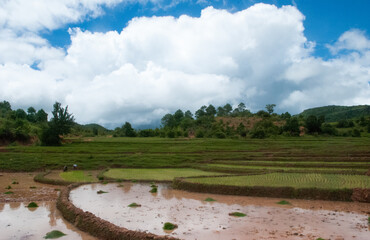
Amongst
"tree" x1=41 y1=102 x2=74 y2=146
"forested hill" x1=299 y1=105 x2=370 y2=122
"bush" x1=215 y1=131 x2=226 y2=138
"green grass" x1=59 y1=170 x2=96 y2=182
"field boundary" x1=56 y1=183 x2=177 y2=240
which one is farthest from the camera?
"forested hill" x1=299 y1=105 x2=370 y2=122

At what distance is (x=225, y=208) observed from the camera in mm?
10078

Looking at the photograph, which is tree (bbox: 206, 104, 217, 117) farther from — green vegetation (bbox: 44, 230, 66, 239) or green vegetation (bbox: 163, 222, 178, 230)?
green vegetation (bbox: 44, 230, 66, 239)

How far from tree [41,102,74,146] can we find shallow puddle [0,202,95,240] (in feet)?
95.1

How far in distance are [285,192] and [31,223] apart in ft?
32.1

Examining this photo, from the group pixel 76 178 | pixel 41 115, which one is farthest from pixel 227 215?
pixel 41 115

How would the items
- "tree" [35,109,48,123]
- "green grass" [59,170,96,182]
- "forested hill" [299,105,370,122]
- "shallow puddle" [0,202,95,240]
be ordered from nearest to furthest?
"shallow puddle" [0,202,95,240]
"green grass" [59,170,96,182]
"tree" [35,109,48,123]
"forested hill" [299,105,370,122]

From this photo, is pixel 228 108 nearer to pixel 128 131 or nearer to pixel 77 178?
pixel 128 131

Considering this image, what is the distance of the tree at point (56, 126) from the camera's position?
37.6 m

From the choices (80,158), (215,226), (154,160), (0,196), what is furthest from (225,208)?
(80,158)

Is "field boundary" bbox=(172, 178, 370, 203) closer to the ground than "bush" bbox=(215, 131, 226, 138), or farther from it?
closer to the ground

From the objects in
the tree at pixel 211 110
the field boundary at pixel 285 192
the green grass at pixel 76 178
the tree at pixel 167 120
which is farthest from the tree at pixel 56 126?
the tree at pixel 211 110

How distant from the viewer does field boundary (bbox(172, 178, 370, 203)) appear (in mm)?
10734

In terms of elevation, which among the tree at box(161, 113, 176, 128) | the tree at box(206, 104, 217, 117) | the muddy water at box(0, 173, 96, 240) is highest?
the tree at box(206, 104, 217, 117)

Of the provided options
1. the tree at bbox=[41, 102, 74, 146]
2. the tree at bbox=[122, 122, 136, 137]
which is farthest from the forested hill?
the tree at bbox=[41, 102, 74, 146]
